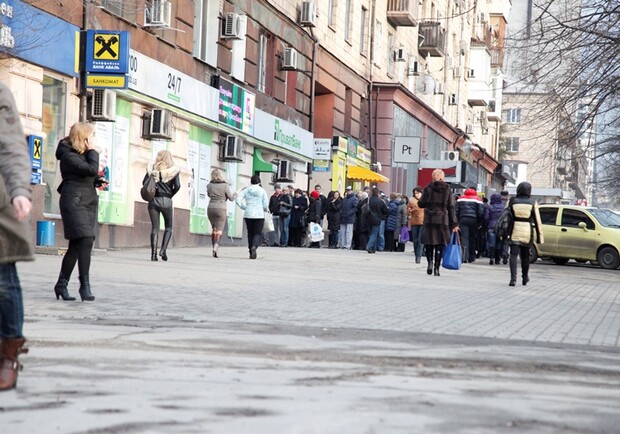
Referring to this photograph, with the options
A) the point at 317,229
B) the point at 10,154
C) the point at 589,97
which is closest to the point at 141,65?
the point at 589,97

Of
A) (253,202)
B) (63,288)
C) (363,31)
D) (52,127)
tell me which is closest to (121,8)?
(52,127)

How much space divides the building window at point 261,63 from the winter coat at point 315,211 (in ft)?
11.8

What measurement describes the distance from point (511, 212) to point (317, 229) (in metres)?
16.2

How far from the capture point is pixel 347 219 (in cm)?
3544

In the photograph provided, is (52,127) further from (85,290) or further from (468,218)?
(468,218)

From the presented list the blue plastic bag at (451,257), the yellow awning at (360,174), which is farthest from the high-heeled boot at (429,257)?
the yellow awning at (360,174)

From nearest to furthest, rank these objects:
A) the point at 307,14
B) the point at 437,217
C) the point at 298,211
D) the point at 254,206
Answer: the point at 437,217 → the point at 254,206 → the point at 298,211 → the point at 307,14

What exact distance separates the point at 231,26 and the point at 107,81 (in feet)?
26.1

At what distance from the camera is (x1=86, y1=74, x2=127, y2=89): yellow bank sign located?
22.5 meters

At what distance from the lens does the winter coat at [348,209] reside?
34969mm

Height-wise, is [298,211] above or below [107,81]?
below

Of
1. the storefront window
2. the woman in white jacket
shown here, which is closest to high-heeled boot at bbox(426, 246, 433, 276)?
the woman in white jacket

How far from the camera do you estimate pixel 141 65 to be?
24922mm

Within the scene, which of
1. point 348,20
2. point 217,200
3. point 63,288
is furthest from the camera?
point 348,20
